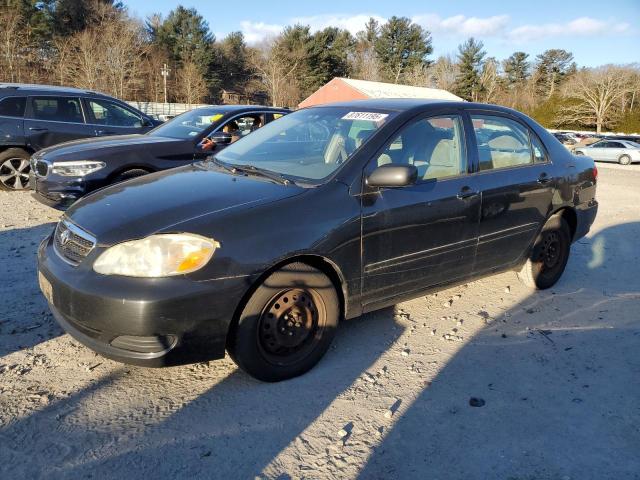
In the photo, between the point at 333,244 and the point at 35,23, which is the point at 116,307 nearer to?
the point at 333,244

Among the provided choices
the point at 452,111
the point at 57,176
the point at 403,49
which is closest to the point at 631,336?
the point at 452,111

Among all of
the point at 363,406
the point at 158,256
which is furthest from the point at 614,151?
the point at 158,256

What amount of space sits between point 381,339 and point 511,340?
3.19 ft

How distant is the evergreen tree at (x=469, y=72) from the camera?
7038cm

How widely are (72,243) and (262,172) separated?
127 centimetres

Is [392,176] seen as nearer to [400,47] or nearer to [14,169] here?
[14,169]

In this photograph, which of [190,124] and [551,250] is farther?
[190,124]

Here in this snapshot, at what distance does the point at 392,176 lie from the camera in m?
3.14

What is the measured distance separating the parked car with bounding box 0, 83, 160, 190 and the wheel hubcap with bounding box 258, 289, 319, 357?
23.2 ft

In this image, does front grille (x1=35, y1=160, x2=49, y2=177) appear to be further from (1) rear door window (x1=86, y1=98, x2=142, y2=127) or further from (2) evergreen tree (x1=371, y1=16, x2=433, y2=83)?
(2) evergreen tree (x1=371, y1=16, x2=433, y2=83)

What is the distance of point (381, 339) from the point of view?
12.2 feet

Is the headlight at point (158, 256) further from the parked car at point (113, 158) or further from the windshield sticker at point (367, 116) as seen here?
the parked car at point (113, 158)

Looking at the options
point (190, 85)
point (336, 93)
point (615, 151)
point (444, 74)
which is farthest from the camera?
point (444, 74)

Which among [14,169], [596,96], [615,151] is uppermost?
[596,96]
